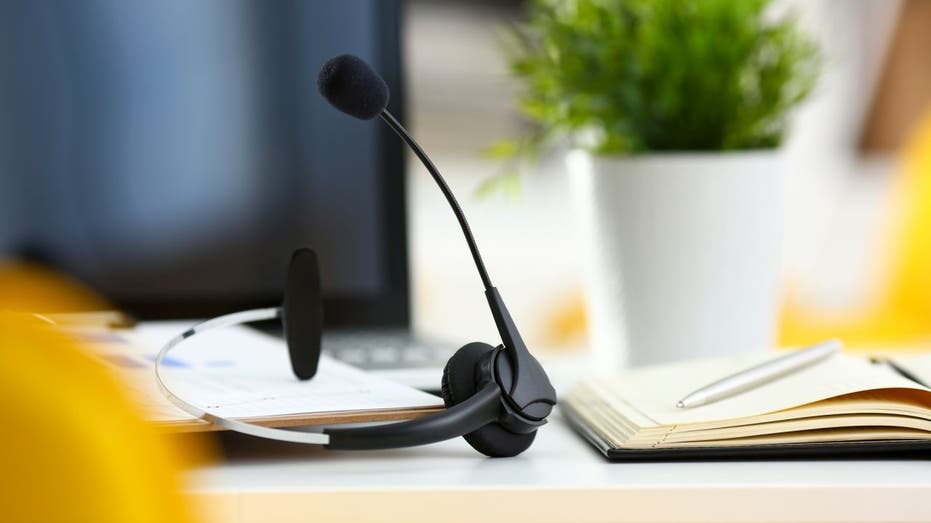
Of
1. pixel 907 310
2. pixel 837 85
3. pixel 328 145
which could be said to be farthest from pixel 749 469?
pixel 837 85

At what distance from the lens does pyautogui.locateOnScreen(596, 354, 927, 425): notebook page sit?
0.50m

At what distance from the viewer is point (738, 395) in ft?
1.79

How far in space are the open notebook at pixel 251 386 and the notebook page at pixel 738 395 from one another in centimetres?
11

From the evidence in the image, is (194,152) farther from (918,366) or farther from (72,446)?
(72,446)

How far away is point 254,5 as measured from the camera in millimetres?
942

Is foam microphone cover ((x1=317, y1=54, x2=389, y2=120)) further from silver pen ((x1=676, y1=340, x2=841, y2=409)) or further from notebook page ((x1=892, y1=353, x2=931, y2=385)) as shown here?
notebook page ((x1=892, y1=353, x2=931, y2=385))

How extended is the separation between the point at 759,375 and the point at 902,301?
2.06 metres

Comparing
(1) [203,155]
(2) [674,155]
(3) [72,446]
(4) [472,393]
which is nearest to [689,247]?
(2) [674,155]

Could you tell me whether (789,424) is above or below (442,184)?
below

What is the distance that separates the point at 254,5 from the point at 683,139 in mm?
405

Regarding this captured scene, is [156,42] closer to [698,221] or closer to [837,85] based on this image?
[698,221]

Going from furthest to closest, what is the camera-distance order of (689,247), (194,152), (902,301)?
(902,301), (194,152), (689,247)

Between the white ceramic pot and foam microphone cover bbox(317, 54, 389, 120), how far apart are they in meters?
0.34

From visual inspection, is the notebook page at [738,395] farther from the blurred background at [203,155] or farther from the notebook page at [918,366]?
the blurred background at [203,155]
